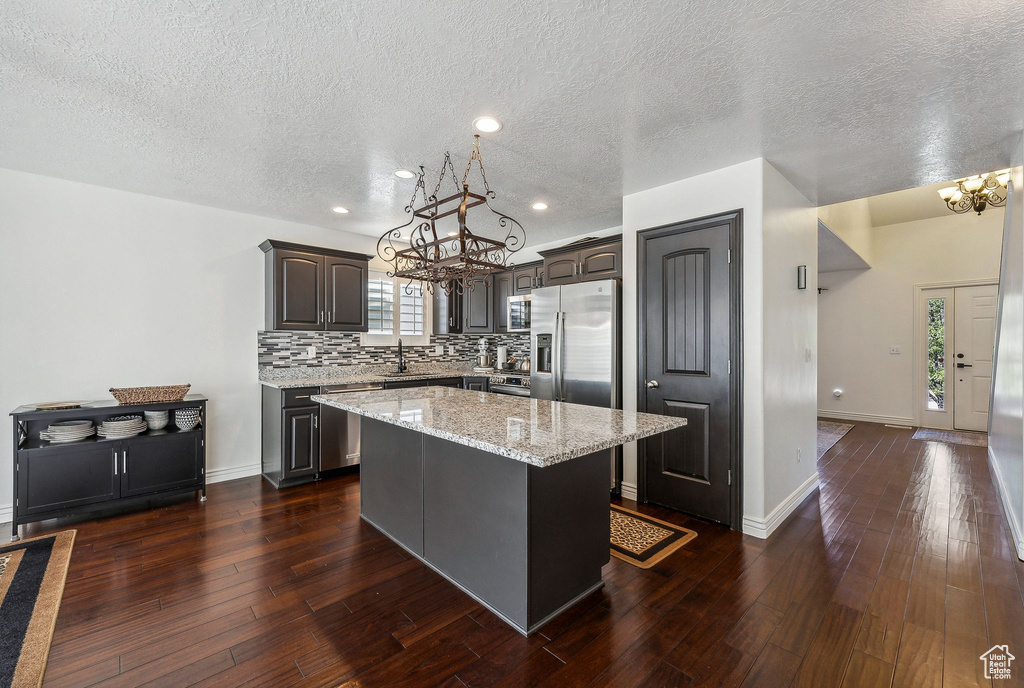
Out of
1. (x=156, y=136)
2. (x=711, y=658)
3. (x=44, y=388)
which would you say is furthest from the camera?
(x=44, y=388)

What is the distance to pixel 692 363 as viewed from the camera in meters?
3.35

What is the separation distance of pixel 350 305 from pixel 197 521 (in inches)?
91.6

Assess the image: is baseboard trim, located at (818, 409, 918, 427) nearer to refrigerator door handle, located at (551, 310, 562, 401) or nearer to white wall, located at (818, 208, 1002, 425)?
white wall, located at (818, 208, 1002, 425)

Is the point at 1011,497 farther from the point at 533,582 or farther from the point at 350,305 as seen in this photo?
Result: the point at 350,305

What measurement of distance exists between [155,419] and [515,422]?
125 inches

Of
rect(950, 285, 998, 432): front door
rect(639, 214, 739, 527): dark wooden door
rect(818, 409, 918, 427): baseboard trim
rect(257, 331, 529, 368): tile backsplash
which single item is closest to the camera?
rect(639, 214, 739, 527): dark wooden door

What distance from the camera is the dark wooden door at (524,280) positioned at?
521cm

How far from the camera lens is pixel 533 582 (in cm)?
198

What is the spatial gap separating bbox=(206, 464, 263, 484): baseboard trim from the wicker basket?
0.89 meters

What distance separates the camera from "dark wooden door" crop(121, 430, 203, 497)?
11.1ft

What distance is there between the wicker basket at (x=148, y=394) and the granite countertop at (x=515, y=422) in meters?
1.67

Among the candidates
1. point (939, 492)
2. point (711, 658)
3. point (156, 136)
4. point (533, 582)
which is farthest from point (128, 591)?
point (939, 492)

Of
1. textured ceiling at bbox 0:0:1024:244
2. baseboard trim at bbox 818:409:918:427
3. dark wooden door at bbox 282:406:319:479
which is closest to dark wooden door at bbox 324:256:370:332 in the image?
dark wooden door at bbox 282:406:319:479

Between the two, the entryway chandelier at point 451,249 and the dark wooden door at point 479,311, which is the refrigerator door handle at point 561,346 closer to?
the entryway chandelier at point 451,249
